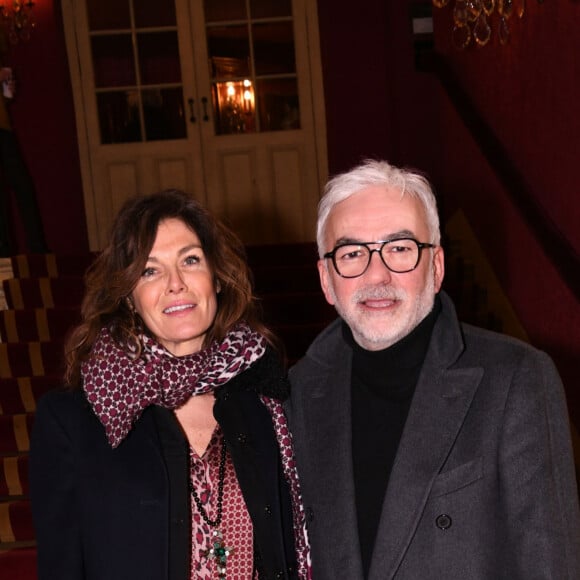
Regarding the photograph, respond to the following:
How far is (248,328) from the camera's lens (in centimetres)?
194

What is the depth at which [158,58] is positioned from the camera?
6488 millimetres

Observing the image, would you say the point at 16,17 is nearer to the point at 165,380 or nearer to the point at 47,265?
the point at 47,265

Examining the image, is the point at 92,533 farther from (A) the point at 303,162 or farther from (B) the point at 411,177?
(A) the point at 303,162

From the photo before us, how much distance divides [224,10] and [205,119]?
87cm

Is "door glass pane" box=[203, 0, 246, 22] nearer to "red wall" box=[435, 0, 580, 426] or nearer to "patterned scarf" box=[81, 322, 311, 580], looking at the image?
"red wall" box=[435, 0, 580, 426]

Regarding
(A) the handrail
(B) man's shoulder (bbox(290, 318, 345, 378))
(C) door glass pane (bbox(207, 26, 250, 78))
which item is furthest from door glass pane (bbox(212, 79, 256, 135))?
(B) man's shoulder (bbox(290, 318, 345, 378))

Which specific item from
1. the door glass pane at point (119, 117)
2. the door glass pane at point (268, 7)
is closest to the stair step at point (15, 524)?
the door glass pane at point (119, 117)

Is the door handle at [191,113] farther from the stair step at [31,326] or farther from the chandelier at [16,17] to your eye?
the stair step at [31,326]

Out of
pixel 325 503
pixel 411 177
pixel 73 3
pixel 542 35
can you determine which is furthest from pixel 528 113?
pixel 73 3

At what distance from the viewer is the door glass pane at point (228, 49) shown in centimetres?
646

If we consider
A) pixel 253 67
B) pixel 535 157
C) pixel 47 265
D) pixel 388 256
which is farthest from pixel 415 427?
pixel 253 67

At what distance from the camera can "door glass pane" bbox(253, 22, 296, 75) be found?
6.46m

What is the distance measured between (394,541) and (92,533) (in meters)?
0.63

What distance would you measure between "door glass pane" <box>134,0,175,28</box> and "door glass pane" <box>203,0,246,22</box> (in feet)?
0.93
